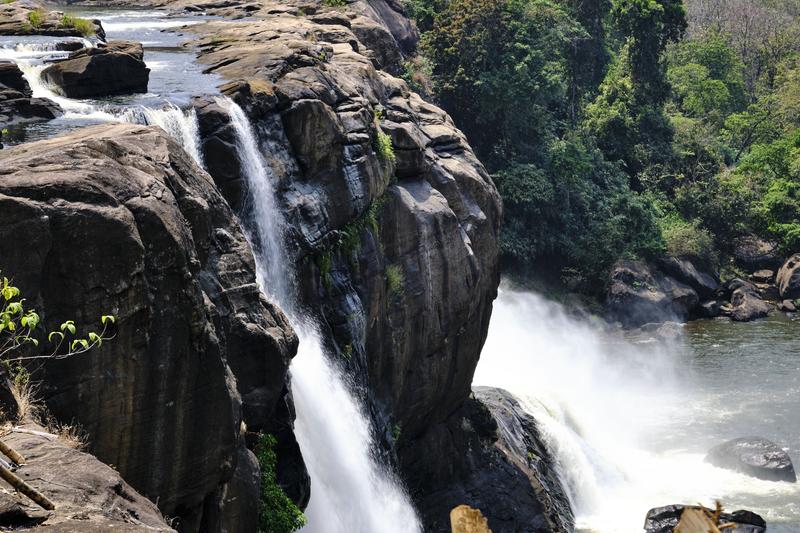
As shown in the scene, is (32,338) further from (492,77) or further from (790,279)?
(790,279)

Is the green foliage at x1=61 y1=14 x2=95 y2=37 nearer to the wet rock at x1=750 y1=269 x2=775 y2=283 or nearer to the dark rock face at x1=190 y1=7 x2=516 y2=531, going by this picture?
the dark rock face at x1=190 y1=7 x2=516 y2=531

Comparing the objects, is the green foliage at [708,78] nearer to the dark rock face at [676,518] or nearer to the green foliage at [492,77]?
the green foliage at [492,77]

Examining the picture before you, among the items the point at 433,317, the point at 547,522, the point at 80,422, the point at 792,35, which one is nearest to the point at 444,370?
the point at 433,317

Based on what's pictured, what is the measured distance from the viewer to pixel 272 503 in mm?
17641

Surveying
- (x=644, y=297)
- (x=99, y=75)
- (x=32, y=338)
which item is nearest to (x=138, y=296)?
(x=32, y=338)

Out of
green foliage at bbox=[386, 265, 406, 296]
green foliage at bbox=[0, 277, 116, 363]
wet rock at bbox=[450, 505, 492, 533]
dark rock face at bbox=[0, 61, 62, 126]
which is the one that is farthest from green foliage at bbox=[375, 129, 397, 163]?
wet rock at bbox=[450, 505, 492, 533]

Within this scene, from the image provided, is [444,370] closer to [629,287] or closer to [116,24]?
[116,24]

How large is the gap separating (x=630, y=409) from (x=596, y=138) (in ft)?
78.6

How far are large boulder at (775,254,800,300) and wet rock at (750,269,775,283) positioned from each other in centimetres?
41

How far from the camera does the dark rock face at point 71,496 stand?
31.2 feet

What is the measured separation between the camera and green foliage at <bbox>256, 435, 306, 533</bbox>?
688 inches

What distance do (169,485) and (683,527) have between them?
34.3 ft

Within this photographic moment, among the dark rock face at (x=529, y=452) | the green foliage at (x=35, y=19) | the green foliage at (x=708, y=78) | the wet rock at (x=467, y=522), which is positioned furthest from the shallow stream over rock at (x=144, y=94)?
the green foliage at (x=708, y=78)

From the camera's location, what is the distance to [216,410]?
1481 centimetres
